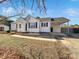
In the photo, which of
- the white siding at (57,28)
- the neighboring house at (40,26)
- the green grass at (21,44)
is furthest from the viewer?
the white siding at (57,28)

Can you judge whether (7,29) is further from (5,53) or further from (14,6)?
(14,6)

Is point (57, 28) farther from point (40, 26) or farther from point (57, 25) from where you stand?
point (40, 26)

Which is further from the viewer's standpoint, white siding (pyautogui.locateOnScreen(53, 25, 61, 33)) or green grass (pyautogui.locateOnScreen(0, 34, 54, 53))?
white siding (pyautogui.locateOnScreen(53, 25, 61, 33))

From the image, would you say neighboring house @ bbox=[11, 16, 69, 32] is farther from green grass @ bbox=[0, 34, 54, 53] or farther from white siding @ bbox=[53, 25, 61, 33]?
green grass @ bbox=[0, 34, 54, 53]

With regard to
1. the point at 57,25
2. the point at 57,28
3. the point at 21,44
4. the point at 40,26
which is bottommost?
the point at 21,44

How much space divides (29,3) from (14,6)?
37 cm

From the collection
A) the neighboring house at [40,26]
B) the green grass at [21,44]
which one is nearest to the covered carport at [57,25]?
the neighboring house at [40,26]

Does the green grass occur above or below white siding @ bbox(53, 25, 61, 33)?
below

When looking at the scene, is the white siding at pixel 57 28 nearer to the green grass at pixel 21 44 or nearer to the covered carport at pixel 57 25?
the covered carport at pixel 57 25

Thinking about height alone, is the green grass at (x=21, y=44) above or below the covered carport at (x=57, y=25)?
below

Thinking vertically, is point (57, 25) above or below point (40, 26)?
above

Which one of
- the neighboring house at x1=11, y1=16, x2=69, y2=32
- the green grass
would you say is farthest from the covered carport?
the green grass

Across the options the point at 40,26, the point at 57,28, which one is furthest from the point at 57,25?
the point at 40,26

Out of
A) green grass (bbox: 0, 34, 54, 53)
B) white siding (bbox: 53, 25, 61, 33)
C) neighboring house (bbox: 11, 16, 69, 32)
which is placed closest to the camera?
green grass (bbox: 0, 34, 54, 53)
